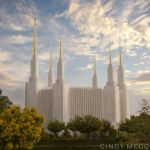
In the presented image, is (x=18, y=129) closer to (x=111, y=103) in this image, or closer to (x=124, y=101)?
(x=111, y=103)

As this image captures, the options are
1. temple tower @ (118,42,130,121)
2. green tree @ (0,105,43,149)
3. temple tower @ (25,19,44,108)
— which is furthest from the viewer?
temple tower @ (118,42,130,121)

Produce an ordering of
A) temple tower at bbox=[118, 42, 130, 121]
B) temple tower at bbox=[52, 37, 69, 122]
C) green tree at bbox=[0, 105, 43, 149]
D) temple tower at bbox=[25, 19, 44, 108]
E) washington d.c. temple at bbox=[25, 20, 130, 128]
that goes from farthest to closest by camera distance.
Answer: temple tower at bbox=[118, 42, 130, 121] → temple tower at bbox=[25, 19, 44, 108] → washington d.c. temple at bbox=[25, 20, 130, 128] → temple tower at bbox=[52, 37, 69, 122] → green tree at bbox=[0, 105, 43, 149]

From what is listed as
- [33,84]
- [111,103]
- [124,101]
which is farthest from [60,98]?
[124,101]

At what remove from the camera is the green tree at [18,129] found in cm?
2177

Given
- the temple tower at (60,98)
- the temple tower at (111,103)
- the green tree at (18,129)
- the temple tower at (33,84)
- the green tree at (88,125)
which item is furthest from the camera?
the temple tower at (33,84)

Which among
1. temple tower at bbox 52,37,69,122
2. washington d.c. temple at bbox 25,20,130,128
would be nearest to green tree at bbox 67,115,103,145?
temple tower at bbox 52,37,69,122

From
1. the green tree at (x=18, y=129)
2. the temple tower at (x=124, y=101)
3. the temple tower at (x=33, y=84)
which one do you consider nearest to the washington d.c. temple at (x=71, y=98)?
the temple tower at (x=33, y=84)

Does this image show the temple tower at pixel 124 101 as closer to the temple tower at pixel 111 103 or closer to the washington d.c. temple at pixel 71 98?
the washington d.c. temple at pixel 71 98

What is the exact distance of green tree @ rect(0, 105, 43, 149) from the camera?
21766mm

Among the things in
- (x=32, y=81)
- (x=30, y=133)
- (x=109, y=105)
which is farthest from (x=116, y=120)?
(x=30, y=133)

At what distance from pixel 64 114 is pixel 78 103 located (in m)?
3.22

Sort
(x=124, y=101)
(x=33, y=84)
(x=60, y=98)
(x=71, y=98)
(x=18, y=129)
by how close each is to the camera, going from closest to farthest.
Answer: (x=18, y=129) → (x=60, y=98) → (x=71, y=98) → (x=33, y=84) → (x=124, y=101)

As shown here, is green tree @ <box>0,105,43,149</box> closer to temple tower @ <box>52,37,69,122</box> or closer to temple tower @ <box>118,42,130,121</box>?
temple tower @ <box>52,37,69,122</box>

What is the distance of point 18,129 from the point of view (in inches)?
856
